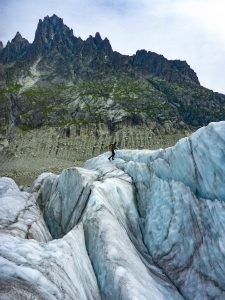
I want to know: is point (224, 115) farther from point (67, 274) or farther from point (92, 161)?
point (67, 274)

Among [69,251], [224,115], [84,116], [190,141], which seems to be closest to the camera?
[69,251]

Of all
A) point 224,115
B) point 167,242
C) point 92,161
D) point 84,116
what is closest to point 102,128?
point 84,116

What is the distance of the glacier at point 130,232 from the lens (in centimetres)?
1739

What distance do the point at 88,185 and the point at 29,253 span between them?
1118cm

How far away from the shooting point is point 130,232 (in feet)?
84.1

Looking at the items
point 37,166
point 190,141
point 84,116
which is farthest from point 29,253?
point 84,116

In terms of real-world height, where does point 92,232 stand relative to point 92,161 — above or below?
below

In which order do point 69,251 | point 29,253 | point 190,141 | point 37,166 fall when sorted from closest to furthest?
point 29,253 < point 69,251 < point 190,141 < point 37,166

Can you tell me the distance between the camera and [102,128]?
153875 mm

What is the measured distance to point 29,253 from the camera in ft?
58.0

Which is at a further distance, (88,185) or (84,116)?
(84,116)

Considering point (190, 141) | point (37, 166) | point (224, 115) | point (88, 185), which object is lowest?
point (37, 166)

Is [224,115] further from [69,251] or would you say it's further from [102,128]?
[69,251]

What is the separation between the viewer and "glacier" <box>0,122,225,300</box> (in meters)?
17.4
